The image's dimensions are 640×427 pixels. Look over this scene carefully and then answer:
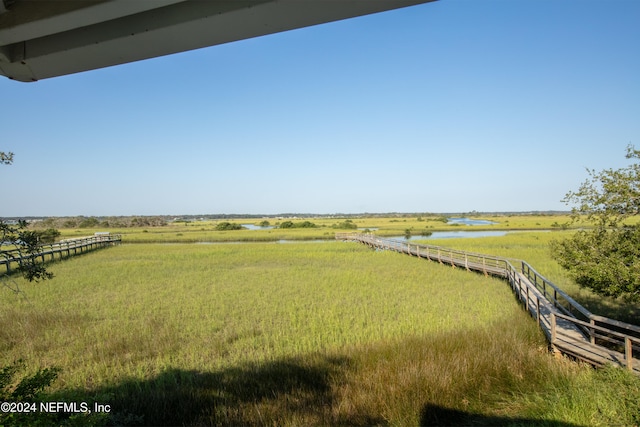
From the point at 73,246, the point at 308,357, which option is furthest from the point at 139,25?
the point at 73,246

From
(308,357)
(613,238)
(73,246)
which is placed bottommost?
(308,357)

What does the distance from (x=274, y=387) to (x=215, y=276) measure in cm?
1445

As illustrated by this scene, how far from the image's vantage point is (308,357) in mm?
7156

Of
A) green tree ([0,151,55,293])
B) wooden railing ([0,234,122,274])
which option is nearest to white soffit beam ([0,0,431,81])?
green tree ([0,151,55,293])

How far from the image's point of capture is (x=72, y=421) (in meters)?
3.14

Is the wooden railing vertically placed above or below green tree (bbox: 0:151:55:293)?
below

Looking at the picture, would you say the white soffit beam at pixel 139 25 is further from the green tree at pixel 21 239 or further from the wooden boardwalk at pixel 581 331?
the wooden boardwalk at pixel 581 331

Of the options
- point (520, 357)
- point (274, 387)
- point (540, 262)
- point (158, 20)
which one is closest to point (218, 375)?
point (274, 387)

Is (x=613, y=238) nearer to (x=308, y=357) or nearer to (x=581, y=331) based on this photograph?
(x=581, y=331)

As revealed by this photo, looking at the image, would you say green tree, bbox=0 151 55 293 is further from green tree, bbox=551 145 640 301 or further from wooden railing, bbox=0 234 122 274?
wooden railing, bbox=0 234 122 274

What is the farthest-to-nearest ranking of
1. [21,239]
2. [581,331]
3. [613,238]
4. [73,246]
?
[73,246]
[581,331]
[613,238]
[21,239]

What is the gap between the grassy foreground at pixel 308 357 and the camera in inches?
194

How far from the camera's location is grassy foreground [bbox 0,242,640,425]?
16.1 ft

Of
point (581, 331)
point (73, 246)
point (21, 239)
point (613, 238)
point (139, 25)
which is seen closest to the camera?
point (139, 25)
